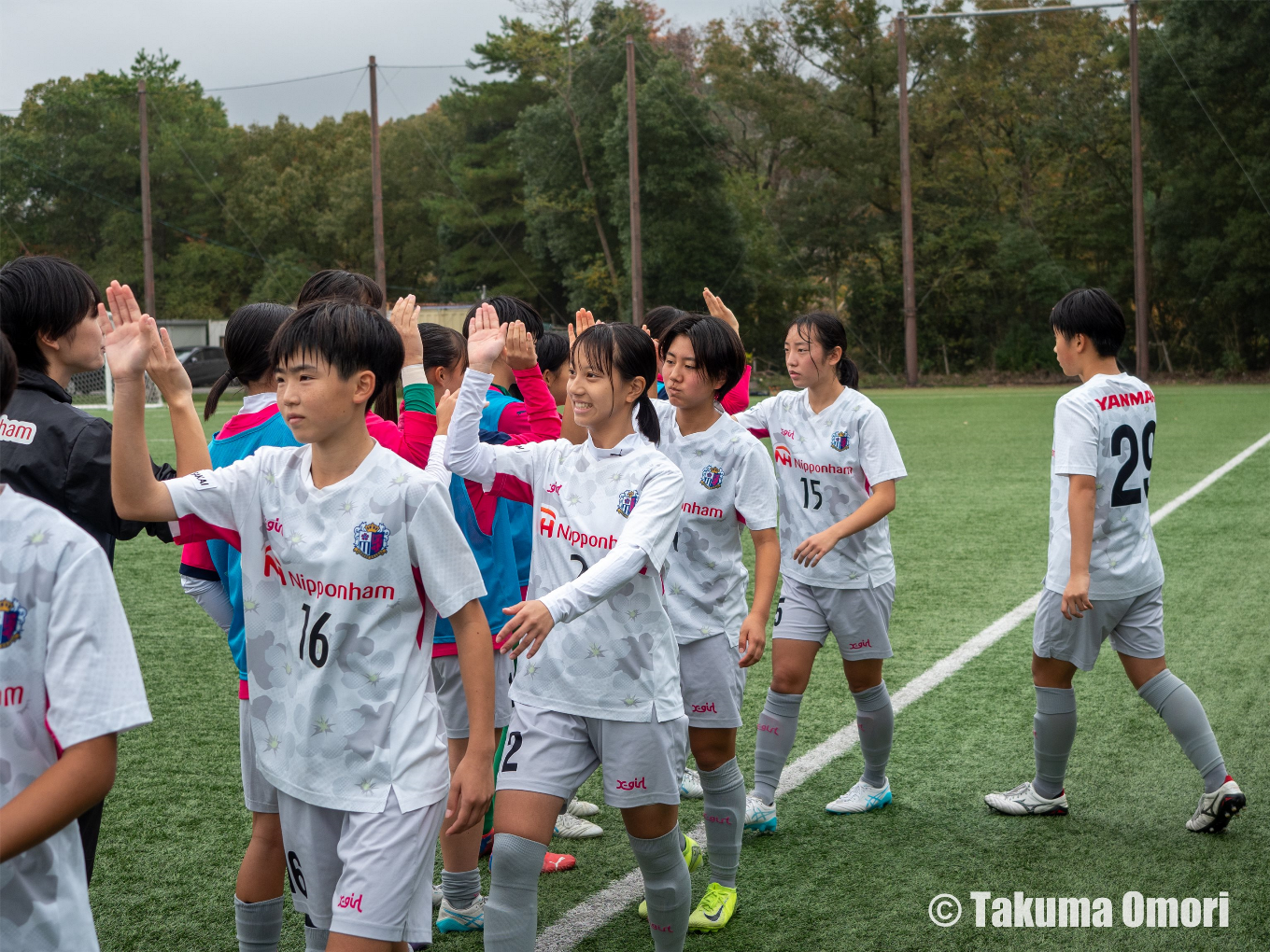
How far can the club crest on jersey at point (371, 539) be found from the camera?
235 cm

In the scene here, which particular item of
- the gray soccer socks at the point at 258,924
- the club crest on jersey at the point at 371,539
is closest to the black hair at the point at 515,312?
the club crest on jersey at the point at 371,539

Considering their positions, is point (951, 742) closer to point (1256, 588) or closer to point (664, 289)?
point (1256, 588)

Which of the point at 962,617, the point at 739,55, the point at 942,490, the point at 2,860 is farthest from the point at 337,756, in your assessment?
the point at 739,55

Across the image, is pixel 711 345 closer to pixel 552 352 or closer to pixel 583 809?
pixel 552 352

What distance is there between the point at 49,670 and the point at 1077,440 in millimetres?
3338

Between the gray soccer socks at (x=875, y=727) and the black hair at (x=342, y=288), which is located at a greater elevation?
the black hair at (x=342, y=288)

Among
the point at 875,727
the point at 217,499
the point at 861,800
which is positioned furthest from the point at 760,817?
the point at 217,499

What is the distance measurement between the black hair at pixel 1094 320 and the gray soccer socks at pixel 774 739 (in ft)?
5.26

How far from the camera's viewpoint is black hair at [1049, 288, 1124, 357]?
411 cm

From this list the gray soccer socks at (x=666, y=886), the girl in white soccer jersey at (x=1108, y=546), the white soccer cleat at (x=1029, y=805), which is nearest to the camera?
the gray soccer socks at (x=666, y=886)

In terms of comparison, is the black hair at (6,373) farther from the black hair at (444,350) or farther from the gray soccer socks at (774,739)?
the gray soccer socks at (774,739)

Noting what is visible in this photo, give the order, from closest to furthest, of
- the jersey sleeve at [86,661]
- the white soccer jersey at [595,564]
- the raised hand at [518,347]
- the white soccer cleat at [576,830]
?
the jersey sleeve at [86,661]
the white soccer jersey at [595,564]
the raised hand at [518,347]
the white soccer cleat at [576,830]

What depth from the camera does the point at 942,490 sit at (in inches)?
509

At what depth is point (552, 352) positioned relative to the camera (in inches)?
175
